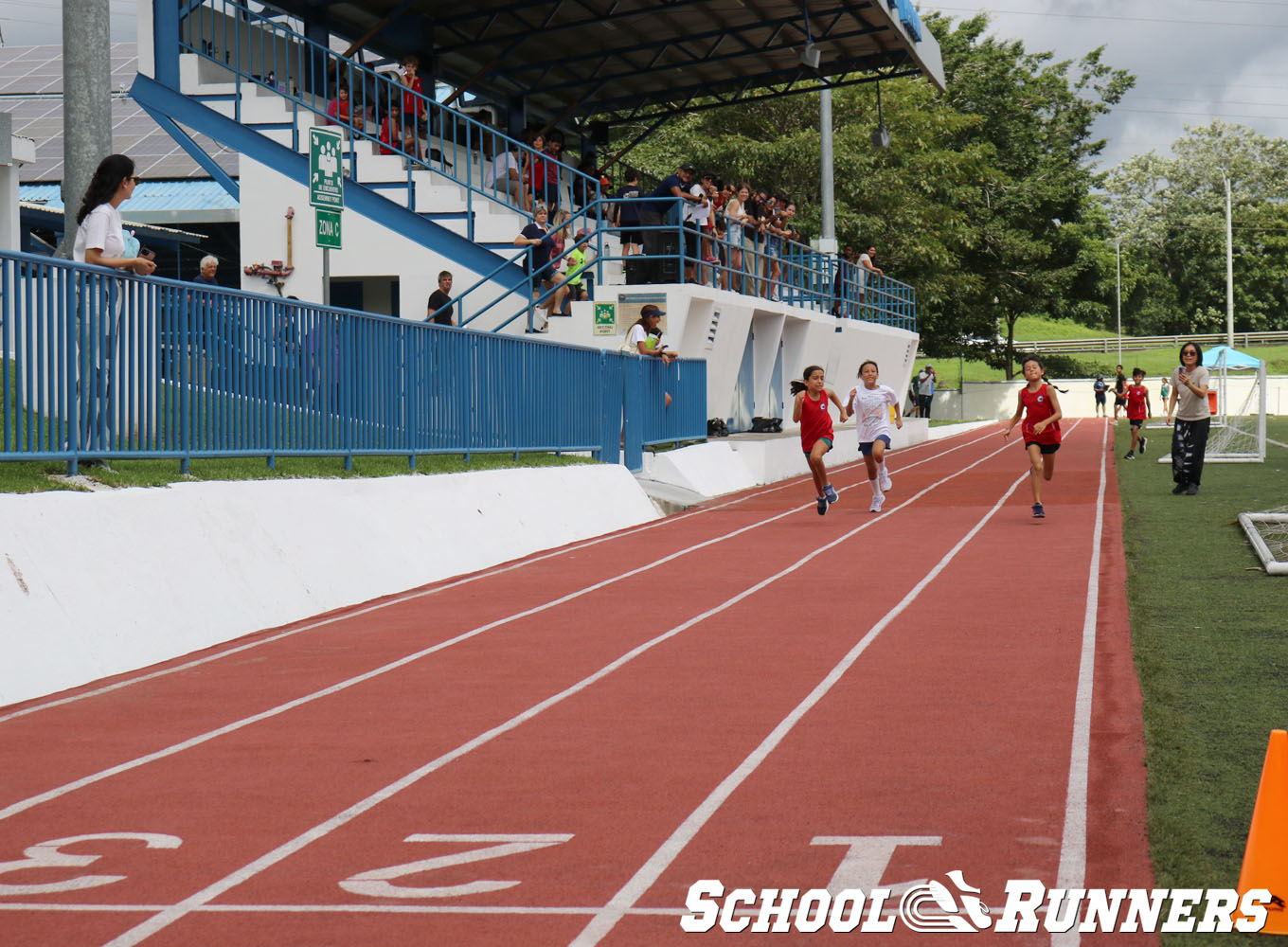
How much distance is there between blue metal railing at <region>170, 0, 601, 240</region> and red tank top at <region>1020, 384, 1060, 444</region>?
393 inches

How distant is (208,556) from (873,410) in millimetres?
11066

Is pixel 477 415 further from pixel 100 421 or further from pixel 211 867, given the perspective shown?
pixel 211 867

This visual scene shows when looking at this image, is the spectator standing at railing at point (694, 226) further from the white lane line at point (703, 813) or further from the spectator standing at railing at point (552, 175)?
the white lane line at point (703, 813)

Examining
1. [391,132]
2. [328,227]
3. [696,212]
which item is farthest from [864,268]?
[328,227]

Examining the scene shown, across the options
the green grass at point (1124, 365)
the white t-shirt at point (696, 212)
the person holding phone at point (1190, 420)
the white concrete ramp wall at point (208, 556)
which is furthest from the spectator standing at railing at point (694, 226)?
the green grass at point (1124, 365)

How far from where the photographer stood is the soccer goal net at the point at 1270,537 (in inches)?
488

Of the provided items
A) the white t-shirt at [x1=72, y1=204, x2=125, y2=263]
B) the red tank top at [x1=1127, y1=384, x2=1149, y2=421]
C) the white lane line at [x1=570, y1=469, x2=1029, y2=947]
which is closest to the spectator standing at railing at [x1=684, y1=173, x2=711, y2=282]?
the red tank top at [x1=1127, y1=384, x2=1149, y2=421]

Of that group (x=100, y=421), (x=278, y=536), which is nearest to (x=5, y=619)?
(x=100, y=421)

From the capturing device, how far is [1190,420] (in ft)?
68.0

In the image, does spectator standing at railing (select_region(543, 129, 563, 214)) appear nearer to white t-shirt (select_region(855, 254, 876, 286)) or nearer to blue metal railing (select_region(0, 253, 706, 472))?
blue metal railing (select_region(0, 253, 706, 472))

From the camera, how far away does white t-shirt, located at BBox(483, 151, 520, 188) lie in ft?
86.0

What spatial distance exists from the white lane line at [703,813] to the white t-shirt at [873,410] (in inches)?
356

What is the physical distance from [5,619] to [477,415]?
860 cm

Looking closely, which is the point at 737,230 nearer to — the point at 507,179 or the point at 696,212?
the point at 696,212
